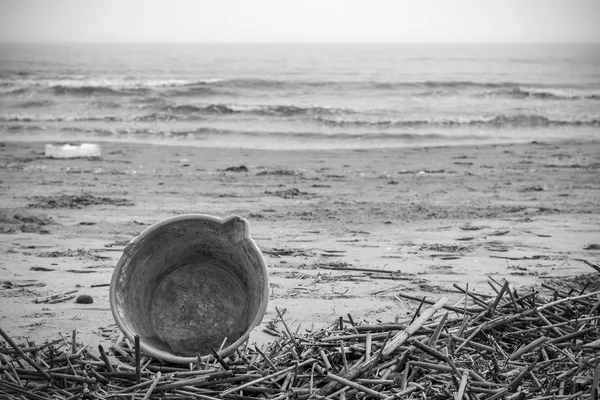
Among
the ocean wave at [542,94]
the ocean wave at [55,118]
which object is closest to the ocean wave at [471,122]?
the ocean wave at [542,94]

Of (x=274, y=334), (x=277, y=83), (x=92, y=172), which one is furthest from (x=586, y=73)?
(x=274, y=334)

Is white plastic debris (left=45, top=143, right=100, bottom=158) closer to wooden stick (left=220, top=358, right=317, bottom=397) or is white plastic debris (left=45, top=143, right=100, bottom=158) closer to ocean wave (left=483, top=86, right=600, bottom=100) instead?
wooden stick (left=220, top=358, right=317, bottom=397)

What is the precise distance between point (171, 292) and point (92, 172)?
265 inches

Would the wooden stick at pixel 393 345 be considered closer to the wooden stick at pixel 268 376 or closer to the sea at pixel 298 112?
the wooden stick at pixel 268 376

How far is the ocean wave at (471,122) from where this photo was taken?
1733 centimetres

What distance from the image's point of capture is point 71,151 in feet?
37.5

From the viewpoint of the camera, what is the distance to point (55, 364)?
3.27 meters

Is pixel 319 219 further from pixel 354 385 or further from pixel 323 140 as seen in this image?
pixel 323 140

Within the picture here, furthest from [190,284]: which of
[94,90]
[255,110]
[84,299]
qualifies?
[94,90]

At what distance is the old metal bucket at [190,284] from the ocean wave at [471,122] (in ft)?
44.0

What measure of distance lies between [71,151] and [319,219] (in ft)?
Result: 20.3

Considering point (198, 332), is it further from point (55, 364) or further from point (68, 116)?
point (68, 116)

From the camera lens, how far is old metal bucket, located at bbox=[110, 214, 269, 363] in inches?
139

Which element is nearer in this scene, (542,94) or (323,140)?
(323,140)
